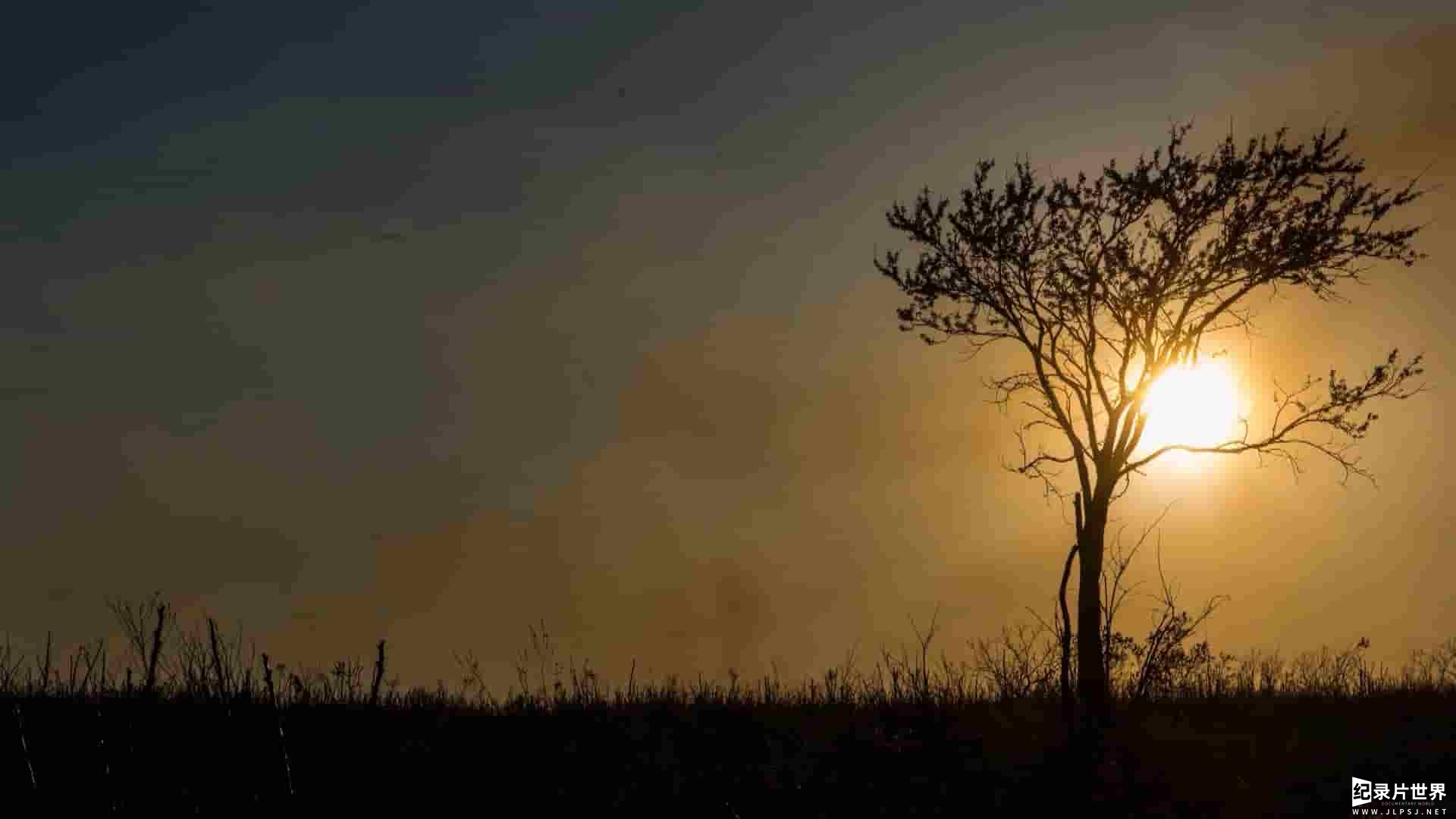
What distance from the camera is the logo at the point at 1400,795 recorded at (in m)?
15.3

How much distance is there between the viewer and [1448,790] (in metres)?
15.9

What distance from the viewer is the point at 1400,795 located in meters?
15.7

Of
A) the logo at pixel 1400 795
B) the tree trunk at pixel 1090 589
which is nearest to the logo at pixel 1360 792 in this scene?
the logo at pixel 1400 795

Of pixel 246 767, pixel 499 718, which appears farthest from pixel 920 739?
pixel 246 767

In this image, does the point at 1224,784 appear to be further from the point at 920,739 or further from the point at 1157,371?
the point at 1157,371

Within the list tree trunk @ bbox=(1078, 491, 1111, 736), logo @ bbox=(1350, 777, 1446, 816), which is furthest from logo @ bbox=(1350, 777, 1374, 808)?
tree trunk @ bbox=(1078, 491, 1111, 736)

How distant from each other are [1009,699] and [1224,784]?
4.73 m

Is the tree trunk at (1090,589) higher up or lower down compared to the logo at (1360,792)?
higher up

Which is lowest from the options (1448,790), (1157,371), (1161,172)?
(1448,790)

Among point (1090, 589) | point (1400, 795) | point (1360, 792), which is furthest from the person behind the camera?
point (1090, 589)

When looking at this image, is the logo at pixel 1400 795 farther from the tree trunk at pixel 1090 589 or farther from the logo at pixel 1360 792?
the tree trunk at pixel 1090 589

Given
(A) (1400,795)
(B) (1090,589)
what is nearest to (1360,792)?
(A) (1400,795)

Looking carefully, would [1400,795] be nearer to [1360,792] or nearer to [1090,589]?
[1360,792]

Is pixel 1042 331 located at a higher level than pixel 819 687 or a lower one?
higher
